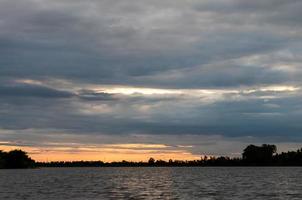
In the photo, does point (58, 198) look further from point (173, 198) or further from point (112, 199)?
point (173, 198)

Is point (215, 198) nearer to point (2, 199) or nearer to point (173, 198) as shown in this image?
point (173, 198)

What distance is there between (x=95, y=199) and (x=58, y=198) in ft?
22.2

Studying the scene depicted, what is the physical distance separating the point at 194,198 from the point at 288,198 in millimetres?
15171

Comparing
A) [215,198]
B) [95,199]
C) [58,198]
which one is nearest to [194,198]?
[215,198]

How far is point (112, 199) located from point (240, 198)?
67.6 ft

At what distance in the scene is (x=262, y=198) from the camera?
9412 centimetres

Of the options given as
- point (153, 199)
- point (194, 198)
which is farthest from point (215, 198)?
point (153, 199)

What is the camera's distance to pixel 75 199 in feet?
298

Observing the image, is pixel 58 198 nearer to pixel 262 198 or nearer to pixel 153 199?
pixel 153 199

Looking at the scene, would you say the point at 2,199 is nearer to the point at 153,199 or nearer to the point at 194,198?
the point at 153,199

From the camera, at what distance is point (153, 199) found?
9056 cm

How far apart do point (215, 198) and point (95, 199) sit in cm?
1903

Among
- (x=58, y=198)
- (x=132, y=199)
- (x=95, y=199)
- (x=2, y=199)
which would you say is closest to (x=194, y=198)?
(x=132, y=199)

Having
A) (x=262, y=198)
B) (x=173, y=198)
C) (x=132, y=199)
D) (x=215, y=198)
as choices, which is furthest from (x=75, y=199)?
(x=262, y=198)
